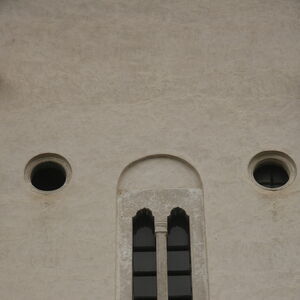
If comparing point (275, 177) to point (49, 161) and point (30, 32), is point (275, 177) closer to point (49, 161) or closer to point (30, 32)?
point (49, 161)

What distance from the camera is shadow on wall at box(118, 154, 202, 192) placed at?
16.2 metres

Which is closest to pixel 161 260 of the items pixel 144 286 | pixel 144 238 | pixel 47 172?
pixel 144 286

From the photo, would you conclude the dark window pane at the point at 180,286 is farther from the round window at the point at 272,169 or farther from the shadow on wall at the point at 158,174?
the round window at the point at 272,169

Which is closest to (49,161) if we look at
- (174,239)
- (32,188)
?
(32,188)

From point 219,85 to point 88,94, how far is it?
5.72 feet

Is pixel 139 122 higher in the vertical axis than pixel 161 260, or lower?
higher

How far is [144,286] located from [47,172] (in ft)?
6.91

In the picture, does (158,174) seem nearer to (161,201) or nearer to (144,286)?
(161,201)

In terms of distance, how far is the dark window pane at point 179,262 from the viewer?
15.7 m

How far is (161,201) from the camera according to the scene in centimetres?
1602

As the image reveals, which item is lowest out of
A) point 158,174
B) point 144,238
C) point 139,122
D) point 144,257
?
point 144,257

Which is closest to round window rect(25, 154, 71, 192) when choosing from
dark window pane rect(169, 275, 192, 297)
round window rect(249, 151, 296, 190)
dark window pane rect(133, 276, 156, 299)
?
dark window pane rect(133, 276, 156, 299)

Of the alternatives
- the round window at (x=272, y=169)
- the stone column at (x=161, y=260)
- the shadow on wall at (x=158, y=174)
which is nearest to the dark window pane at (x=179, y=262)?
the stone column at (x=161, y=260)

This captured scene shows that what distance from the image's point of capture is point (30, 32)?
57.3 feet
